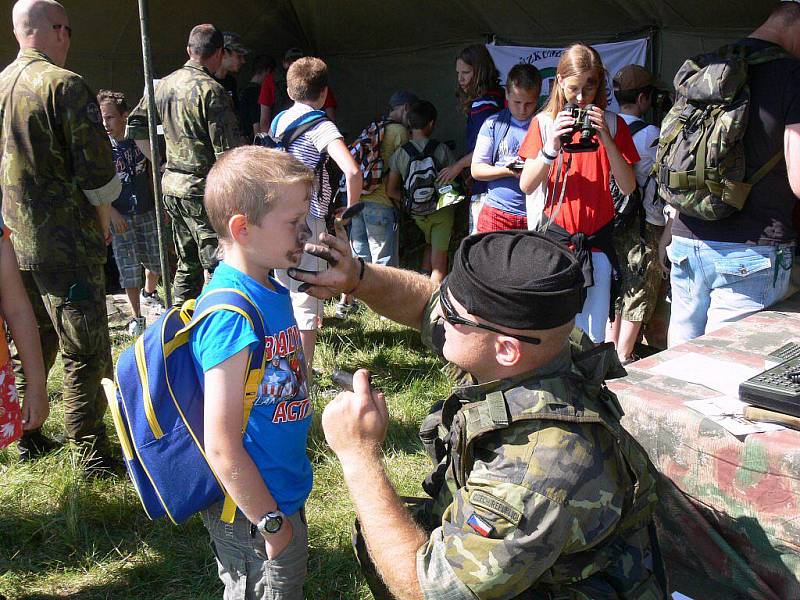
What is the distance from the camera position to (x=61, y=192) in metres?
3.31

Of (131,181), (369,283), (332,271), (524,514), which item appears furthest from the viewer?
(131,181)

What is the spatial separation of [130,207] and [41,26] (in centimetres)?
275

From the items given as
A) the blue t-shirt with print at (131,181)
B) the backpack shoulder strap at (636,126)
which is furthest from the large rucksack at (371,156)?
the backpack shoulder strap at (636,126)

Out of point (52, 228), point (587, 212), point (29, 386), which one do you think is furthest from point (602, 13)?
point (29, 386)

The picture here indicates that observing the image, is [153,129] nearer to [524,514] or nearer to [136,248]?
[136,248]

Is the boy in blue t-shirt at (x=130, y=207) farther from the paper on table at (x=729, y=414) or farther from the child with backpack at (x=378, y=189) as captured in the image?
the paper on table at (x=729, y=414)

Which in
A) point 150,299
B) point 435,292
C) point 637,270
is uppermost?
point 435,292

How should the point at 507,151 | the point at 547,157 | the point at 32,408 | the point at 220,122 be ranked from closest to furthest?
the point at 32,408
the point at 547,157
the point at 220,122
the point at 507,151

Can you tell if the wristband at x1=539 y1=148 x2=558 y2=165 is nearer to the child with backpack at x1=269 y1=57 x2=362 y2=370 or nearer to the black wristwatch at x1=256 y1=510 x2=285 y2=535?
the child with backpack at x1=269 y1=57 x2=362 y2=370

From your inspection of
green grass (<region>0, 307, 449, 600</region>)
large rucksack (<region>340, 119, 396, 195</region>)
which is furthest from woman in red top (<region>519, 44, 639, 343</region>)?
large rucksack (<region>340, 119, 396, 195</region>)

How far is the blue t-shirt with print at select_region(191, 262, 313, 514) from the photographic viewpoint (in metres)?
1.90

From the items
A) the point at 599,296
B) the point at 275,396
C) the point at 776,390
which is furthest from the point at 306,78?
the point at 776,390

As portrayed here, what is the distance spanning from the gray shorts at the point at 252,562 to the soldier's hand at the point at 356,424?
1.54 ft

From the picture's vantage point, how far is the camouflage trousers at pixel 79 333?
10.9 feet
